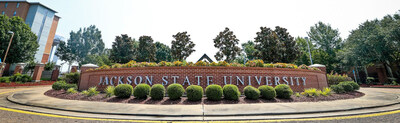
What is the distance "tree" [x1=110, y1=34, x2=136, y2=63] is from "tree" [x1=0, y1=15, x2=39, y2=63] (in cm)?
1423

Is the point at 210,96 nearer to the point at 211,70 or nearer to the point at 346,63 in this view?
the point at 211,70

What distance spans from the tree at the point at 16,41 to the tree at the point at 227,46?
33.2m

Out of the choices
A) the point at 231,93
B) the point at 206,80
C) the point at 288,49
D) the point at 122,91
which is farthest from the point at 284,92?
the point at 288,49

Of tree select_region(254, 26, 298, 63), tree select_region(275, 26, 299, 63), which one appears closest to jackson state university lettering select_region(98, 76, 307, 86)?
tree select_region(254, 26, 298, 63)

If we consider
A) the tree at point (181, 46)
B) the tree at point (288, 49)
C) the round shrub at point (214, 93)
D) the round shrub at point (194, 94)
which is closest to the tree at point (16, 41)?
the tree at point (181, 46)

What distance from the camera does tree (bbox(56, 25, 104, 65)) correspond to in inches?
2239

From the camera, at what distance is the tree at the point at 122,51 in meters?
38.5

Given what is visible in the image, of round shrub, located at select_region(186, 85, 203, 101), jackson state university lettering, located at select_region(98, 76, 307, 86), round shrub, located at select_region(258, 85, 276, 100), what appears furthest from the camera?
jackson state university lettering, located at select_region(98, 76, 307, 86)

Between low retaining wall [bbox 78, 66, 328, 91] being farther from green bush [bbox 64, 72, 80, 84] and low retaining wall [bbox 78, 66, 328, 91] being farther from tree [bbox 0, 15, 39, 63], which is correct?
tree [bbox 0, 15, 39, 63]

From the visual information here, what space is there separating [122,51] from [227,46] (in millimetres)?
28164

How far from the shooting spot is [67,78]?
15.7 m

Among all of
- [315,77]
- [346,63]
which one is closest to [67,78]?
[315,77]

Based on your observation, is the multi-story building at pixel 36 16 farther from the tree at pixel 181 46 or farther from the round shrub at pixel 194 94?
the round shrub at pixel 194 94

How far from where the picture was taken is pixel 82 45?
59.8 m
